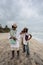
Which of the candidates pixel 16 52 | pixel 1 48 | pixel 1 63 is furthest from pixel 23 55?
pixel 1 48

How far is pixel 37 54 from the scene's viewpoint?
884 centimetres

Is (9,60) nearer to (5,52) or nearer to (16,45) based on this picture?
(16,45)

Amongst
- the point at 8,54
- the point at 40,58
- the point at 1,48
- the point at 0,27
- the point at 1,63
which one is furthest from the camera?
the point at 0,27

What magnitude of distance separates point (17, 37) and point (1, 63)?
1.08m

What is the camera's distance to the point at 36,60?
7.93 metres

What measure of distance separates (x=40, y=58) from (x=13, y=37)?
1.27 meters

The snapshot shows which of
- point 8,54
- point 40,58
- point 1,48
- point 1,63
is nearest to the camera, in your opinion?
point 1,63

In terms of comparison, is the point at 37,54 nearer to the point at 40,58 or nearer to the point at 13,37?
the point at 40,58

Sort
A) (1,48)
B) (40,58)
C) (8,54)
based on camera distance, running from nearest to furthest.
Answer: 1. (40,58)
2. (8,54)
3. (1,48)

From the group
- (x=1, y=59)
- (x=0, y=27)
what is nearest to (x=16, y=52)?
(x=1, y=59)

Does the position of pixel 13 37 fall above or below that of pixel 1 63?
above

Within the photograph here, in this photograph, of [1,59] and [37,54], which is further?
[37,54]

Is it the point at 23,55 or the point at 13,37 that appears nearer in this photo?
the point at 13,37

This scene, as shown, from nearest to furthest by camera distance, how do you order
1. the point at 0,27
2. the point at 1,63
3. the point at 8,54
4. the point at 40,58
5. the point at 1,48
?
the point at 1,63
the point at 40,58
the point at 8,54
the point at 1,48
the point at 0,27
